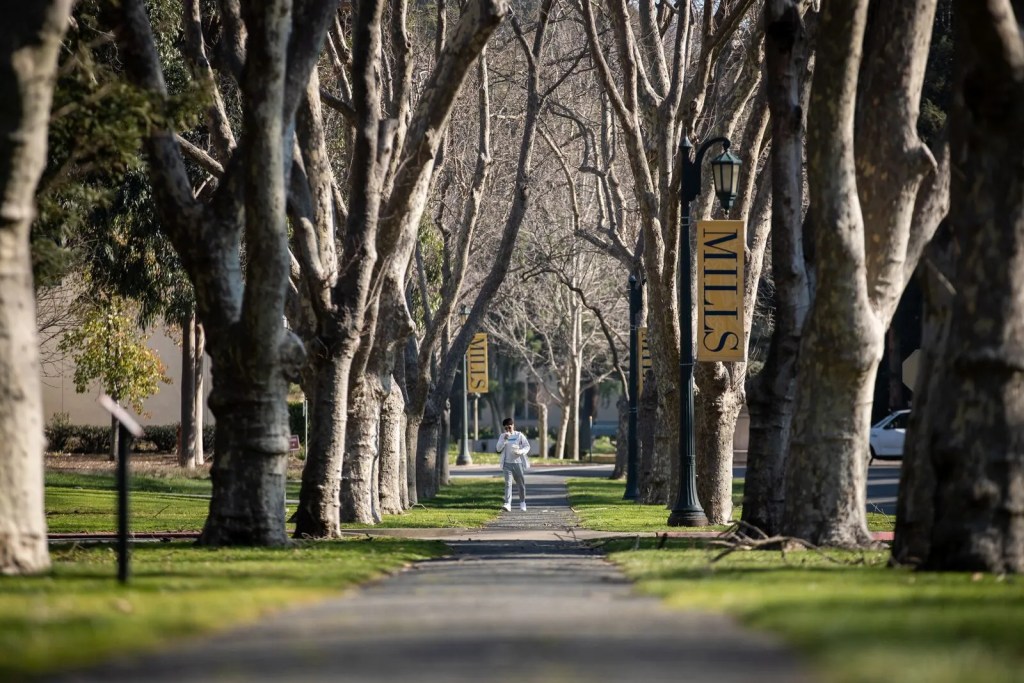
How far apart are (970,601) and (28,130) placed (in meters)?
6.64

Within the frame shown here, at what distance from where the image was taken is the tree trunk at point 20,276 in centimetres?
1038

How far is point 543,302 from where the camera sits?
64625 mm

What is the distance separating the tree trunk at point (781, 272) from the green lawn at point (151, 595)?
14.4ft

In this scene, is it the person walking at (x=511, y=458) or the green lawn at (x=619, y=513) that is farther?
the person walking at (x=511, y=458)

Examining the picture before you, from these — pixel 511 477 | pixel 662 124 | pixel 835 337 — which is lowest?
pixel 511 477

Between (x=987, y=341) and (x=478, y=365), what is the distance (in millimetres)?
41057

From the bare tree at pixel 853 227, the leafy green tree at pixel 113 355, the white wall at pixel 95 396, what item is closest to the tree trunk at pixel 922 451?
the bare tree at pixel 853 227

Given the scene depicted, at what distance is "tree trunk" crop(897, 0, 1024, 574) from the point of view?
1099 cm

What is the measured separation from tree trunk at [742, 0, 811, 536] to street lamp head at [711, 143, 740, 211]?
356 centimetres

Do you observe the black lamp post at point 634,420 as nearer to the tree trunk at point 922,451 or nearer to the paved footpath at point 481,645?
the tree trunk at point 922,451

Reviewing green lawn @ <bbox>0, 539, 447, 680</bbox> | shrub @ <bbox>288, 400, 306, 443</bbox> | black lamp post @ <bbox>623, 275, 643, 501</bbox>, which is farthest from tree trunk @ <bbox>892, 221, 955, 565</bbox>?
shrub @ <bbox>288, 400, 306, 443</bbox>

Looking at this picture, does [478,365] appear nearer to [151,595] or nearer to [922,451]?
[922,451]

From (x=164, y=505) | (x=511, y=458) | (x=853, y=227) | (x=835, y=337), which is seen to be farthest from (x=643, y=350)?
(x=853, y=227)

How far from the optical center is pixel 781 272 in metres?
16.9
